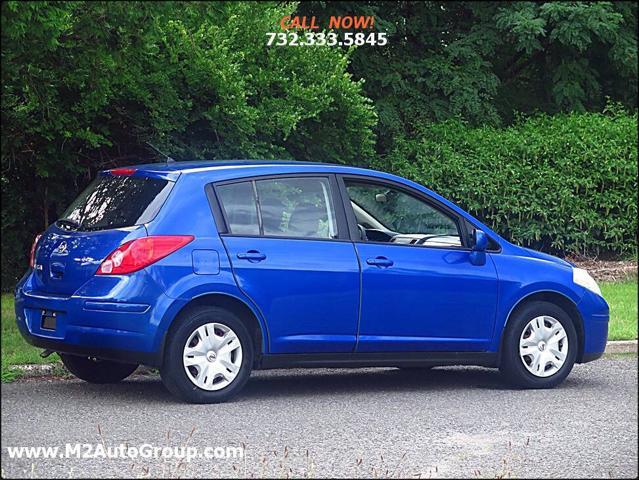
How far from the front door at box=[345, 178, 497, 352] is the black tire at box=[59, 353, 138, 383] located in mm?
1911

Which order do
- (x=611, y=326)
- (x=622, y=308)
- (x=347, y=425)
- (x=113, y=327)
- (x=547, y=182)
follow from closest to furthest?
1. (x=347, y=425)
2. (x=113, y=327)
3. (x=611, y=326)
4. (x=622, y=308)
5. (x=547, y=182)

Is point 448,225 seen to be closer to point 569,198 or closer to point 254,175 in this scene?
point 254,175

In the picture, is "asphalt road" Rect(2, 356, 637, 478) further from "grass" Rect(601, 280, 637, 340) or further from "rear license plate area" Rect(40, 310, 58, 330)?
"grass" Rect(601, 280, 637, 340)

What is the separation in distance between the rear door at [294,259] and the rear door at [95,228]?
541 millimetres

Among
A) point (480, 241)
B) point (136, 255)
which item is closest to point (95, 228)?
point (136, 255)

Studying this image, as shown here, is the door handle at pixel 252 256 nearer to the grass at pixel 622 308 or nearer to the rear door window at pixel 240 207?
the rear door window at pixel 240 207

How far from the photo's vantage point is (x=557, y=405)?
9.04m

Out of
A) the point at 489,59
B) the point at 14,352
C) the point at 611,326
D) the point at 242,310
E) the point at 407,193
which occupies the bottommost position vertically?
the point at 14,352

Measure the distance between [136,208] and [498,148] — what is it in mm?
9648

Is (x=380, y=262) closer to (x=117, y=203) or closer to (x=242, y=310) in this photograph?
(x=242, y=310)

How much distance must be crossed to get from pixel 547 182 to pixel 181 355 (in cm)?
976

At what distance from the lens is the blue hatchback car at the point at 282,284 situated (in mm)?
8547

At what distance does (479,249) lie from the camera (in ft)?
31.5

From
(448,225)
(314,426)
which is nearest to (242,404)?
(314,426)
